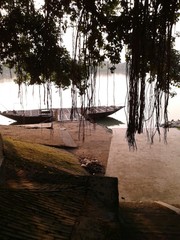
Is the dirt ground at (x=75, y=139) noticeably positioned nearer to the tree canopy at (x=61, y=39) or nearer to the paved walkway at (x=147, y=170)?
the paved walkway at (x=147, y=170)

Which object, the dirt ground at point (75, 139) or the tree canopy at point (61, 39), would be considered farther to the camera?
the dirt ground at point (75, 139)

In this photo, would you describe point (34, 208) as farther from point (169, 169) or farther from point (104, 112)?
point (104, 112)

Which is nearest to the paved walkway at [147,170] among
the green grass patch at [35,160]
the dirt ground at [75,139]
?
the dirt ground at [75,139]

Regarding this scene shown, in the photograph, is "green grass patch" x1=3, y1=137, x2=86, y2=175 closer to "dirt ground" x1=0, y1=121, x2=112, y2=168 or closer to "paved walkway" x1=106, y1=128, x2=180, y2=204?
"paved walkway" x1=106, y1=128, x2=180, y2=204

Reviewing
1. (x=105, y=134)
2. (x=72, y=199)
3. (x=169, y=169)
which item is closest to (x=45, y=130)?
(x=105, y=134)

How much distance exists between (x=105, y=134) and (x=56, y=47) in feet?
35.4

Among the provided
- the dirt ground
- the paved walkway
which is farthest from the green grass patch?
the dirt ground

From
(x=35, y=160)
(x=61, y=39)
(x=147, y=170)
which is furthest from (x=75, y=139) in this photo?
(x=61, y=39)

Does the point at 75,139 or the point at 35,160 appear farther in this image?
the point at 75,139

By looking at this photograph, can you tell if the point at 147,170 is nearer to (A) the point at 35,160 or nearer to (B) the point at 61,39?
(A) the point at 35,160

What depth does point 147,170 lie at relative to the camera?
41.1 feet

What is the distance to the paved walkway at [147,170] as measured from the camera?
1015cm

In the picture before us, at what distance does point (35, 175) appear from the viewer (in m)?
5.57

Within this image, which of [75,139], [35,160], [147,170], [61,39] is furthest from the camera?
[75,139]
